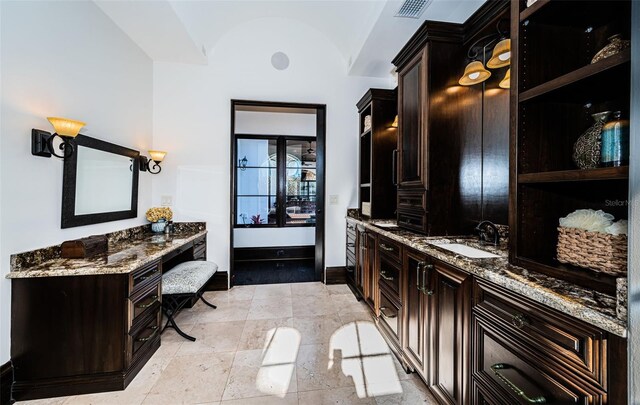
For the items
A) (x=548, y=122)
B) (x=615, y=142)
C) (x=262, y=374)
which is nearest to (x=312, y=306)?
(x=262, y=374)

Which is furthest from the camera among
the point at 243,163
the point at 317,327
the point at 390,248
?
the point at 243,163

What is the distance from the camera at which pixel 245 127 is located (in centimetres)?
509

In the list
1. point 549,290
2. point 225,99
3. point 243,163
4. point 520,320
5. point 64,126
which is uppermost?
point 225,99

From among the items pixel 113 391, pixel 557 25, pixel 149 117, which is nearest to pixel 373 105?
pixel 557 25

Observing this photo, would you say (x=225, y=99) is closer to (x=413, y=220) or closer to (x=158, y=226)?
(x=158, y=226)

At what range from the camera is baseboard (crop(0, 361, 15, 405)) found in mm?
1574

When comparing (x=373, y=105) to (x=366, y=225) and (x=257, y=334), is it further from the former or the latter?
(x=257, y=334)

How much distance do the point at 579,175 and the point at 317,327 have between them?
90.6 inches

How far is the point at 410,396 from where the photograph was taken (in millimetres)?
1707

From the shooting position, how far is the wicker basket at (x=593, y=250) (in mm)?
923

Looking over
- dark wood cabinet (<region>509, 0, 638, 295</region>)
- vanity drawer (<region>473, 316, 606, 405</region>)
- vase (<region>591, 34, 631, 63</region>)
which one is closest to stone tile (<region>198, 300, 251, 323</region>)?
vanity drawer (<region>473, 316, 606, 405</region>)

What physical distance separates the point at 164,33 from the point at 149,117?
1.00 meters

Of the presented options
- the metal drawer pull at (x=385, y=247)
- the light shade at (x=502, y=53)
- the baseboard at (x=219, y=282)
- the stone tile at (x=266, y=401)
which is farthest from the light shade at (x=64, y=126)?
the light shade at (x=502, y=53)

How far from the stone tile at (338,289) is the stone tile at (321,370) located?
128cm
